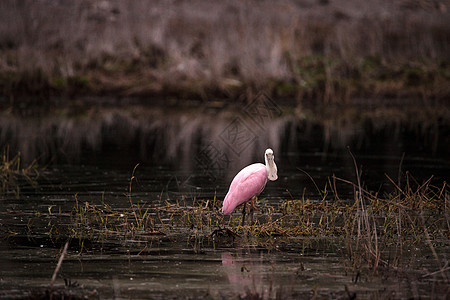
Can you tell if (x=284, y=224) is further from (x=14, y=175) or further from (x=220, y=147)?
(x=220, y=147)

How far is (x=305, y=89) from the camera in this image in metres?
36.6

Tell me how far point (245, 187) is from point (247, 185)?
0.05m

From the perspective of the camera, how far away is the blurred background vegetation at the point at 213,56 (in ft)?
118

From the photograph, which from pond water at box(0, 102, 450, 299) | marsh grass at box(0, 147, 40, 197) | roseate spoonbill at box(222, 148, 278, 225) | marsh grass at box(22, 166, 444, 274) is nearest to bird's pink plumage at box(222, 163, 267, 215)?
roseate spoonbill at box(222, 148, 278, 225)

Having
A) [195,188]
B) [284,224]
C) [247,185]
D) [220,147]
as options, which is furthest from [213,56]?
[284,224]

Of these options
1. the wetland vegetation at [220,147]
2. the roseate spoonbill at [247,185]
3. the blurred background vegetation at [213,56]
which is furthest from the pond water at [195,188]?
the blurred background vegetation at [213,56]

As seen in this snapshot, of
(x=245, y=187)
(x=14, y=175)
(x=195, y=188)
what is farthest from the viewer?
(x=14, y=175)

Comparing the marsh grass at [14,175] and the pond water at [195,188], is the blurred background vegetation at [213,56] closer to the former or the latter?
the pond water at [195,188]

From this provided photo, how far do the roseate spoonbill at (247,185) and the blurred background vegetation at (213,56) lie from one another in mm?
23410

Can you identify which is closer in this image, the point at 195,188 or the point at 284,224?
the point at 284,224

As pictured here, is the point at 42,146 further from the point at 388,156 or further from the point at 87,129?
the point at 388,156

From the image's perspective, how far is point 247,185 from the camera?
11.6 metres

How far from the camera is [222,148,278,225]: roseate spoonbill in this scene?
11.5 m

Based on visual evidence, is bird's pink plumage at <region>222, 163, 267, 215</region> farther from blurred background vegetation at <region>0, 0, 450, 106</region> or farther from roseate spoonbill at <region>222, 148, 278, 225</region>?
blurred background vegetation at <region>0, 0, 450, 106</region>
